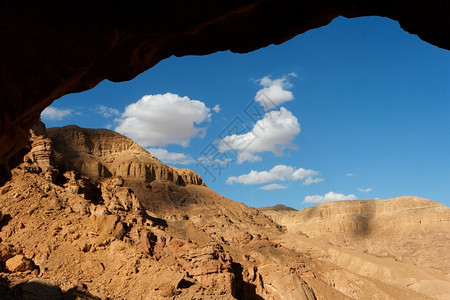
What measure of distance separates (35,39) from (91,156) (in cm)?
6659

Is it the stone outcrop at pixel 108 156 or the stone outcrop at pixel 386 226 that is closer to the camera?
the stone outcrop at pixel 108 156

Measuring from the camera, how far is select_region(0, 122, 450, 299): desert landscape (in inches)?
615

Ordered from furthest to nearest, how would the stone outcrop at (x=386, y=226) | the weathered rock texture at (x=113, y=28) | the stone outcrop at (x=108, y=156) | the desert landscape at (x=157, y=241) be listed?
the stone outcrop at (x=386, y=226) < the stone outcrop at (x=108, y=156) < the desert landscape at (x=157, y=241) < the weathered rock texture at (x=113, y=28)

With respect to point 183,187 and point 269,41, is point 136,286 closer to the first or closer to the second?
point 269,41

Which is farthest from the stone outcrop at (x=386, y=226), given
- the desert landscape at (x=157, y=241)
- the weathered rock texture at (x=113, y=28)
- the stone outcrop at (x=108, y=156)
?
the weathered rock texture at (x=113, y=28)

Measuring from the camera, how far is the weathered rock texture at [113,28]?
5.38 m

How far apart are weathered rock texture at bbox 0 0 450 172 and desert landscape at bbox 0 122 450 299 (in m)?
3.36

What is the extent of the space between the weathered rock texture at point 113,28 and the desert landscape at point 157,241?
3365 mm

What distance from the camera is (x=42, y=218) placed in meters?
17.4

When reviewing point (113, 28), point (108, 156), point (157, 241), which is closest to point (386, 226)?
point (108, 156)

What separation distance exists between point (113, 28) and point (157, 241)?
58.2 feet

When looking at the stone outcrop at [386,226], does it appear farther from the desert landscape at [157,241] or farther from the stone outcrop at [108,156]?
the stone outcrop at [108,156]

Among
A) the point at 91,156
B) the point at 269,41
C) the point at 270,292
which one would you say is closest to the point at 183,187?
the point at 91,156

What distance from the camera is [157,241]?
22000mm
